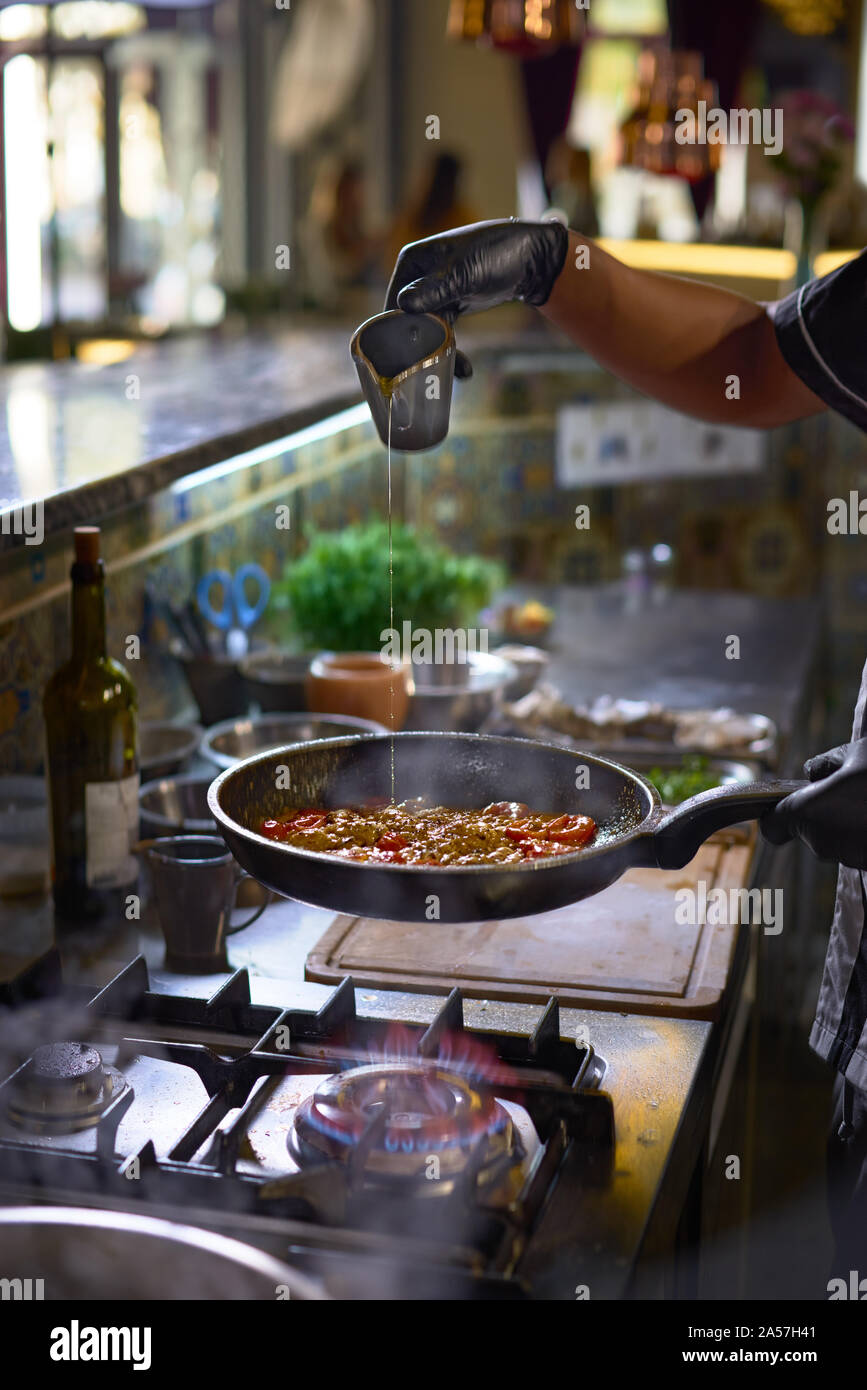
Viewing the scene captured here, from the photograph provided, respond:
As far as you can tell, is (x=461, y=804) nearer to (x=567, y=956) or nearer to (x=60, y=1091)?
(x=567, y=956)

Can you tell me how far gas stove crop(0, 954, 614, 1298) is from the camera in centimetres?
102

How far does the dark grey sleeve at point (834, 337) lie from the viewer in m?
1.64

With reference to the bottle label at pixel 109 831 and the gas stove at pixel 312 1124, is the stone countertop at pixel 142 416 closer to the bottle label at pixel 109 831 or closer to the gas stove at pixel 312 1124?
the bottle label at pixel 109 831

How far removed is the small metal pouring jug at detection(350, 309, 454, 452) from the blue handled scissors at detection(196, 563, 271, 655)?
930 millimetres

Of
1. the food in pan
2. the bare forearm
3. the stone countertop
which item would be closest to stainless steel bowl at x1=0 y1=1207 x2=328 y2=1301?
the food in pan

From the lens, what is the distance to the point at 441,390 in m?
1.37

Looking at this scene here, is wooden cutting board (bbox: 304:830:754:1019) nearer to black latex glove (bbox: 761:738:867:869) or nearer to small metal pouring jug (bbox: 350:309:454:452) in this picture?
black latex glove (bbox: 761:738:867:869)

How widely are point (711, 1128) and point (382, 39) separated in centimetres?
1053

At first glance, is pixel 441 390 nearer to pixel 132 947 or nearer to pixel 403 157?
pixel 132 947

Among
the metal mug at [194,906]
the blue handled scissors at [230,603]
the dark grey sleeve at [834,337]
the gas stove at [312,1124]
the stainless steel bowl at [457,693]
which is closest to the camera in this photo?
the gas stove at [312,1124]

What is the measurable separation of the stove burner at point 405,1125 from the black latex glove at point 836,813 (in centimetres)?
32

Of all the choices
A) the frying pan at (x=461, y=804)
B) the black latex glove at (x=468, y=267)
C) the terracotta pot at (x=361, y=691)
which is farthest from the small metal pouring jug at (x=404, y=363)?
the terracotta pot at (x=361, y=691)

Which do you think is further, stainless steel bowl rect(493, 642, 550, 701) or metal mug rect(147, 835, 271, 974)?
stainless steel bowl rect(493, 642, 550, 701)

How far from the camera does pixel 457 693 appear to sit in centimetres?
219
